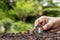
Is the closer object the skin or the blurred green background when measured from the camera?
A: the skin

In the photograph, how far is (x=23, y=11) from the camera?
148 inches

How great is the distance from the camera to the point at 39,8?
3850 millimetres

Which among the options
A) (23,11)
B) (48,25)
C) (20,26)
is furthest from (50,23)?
(23,11)

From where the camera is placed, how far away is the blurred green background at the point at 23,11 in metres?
3.57

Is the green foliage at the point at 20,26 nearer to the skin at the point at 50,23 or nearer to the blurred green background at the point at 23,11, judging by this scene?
the blurred green background at the point at 23,11

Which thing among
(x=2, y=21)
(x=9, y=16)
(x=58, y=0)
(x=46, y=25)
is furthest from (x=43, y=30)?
(x=58, y=0)

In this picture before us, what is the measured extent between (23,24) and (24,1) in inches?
16.3

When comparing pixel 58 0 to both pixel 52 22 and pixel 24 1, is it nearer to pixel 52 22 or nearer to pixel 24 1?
pixel 24 1

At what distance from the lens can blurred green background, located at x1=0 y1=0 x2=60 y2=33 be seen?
11.7 feet

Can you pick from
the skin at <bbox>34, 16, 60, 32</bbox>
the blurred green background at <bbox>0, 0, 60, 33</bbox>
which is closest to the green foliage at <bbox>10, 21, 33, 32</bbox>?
the blurred green background at <bbox>0, 0, 60, 33</bbox>

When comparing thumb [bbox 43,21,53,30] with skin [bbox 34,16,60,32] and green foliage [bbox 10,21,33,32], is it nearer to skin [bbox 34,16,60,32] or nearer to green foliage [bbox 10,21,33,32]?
skin [bbox 34,16,60,32]

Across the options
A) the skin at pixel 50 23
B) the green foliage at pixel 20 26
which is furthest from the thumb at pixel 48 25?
the green foliage at pixel 20 26

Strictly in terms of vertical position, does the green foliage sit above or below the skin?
below

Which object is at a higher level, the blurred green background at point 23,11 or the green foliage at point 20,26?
the blurred green background at point 23,11
